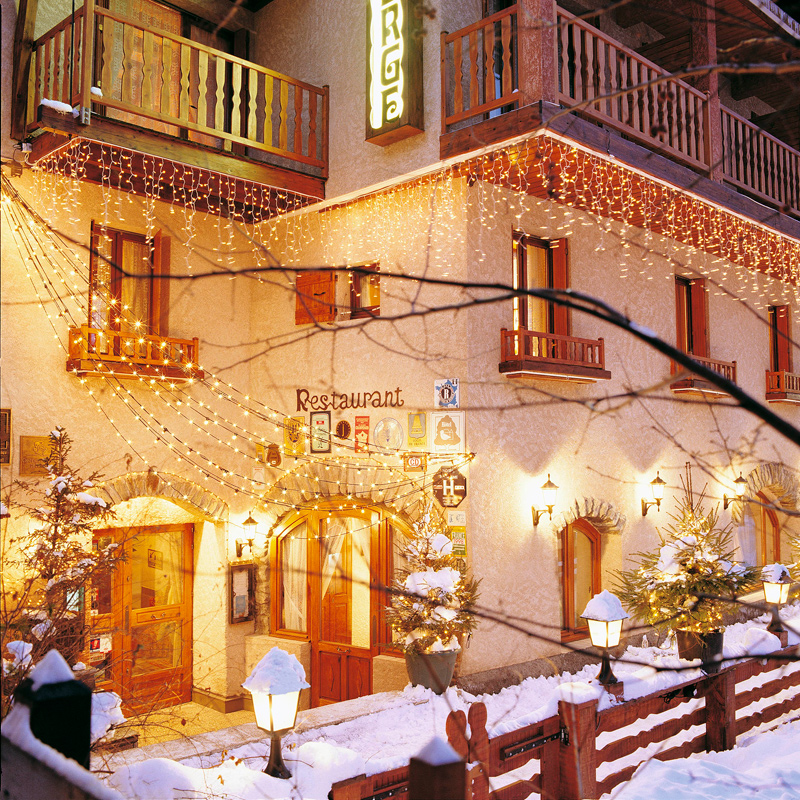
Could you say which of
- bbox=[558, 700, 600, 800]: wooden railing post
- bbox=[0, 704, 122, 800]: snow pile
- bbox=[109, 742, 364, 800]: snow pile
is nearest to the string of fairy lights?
bbox=[558, 700, 600, 800]: wooden railing post

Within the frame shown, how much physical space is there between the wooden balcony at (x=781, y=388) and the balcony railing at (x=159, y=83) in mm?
8025

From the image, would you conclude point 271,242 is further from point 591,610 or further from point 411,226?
point 591,610

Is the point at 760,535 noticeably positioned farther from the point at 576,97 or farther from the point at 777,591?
the point at 576,97

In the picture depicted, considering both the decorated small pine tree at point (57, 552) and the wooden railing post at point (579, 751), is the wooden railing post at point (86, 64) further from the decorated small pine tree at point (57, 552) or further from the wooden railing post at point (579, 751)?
the wooden railing post at point (579, 751)

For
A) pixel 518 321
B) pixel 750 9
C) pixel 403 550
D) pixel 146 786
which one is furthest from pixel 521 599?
pixel 750 9

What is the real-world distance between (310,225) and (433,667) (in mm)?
5494

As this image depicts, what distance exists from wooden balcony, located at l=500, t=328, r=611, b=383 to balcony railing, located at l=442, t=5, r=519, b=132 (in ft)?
7.39

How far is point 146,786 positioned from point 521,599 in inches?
205

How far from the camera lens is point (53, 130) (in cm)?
704

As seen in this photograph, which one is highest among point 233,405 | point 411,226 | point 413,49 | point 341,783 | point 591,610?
point 413,49

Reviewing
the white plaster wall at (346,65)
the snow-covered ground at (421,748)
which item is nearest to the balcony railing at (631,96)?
the white plaster wall at (346,65)

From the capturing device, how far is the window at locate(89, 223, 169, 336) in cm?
877

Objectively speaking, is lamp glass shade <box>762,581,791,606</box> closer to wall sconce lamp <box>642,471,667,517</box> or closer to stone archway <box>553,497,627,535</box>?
stone archway <box>553,497,627,535</box>

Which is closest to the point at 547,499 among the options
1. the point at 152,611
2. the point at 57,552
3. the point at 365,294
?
the point at 365,294
